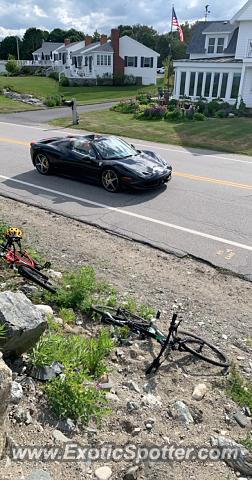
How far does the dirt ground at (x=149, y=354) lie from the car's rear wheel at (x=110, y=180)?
2.12 m

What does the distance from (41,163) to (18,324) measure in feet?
29.0

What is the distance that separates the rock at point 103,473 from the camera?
291cm

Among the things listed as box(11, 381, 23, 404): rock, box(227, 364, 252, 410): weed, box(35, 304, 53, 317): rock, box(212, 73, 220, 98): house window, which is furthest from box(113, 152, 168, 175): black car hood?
box(212, 73, 220, 98): house window

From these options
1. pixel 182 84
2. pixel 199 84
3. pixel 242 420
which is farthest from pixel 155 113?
pixel 242 420

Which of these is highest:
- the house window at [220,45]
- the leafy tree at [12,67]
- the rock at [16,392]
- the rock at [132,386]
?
the house window at [220,45]

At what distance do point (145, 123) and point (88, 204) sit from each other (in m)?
15.7

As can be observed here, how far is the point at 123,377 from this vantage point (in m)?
4.05

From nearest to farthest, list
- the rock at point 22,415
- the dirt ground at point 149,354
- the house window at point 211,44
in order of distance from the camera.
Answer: the dirt ground at point 149,354, the rock at point 22,415, the house window at point 211,44

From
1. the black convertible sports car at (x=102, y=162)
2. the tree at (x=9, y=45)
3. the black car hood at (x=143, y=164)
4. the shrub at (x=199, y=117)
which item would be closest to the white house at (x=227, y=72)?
the shrub at (x=199, y=117)

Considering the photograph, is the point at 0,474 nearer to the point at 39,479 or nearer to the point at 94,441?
the point at 39,479

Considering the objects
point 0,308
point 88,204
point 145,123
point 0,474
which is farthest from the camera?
point 145,123

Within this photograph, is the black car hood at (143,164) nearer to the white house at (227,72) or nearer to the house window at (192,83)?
the white house at (227,72)

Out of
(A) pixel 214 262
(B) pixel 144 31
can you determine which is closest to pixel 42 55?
(B) pixel 144 31

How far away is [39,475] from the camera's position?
2760mm
